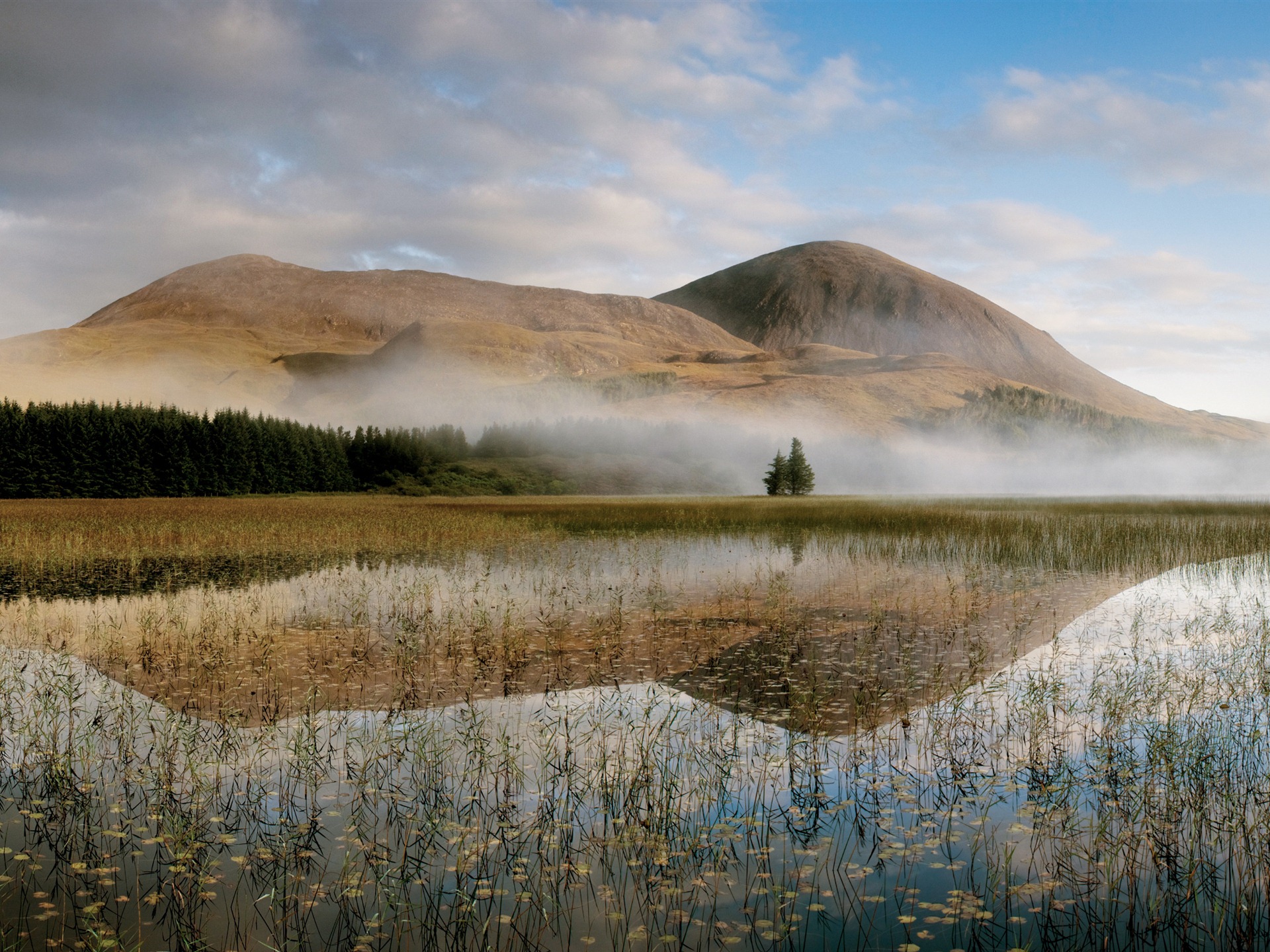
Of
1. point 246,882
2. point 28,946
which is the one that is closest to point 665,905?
point 246,882

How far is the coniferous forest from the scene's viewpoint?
318 ft

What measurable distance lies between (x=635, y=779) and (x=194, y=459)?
117 metres

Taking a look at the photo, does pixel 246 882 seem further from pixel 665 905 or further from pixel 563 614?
pixel 563 614

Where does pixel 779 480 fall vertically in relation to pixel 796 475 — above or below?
below

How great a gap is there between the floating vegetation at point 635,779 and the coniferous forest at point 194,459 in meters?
94.9

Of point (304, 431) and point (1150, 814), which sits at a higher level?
point (304, 431)

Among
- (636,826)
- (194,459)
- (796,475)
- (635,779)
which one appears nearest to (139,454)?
(194,459)

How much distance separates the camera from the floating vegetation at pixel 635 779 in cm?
635

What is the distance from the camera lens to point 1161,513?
184 feet

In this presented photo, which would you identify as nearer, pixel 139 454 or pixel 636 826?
pixel 636 826

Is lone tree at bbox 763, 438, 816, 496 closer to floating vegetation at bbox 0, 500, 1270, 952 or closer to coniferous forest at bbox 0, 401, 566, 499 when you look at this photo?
coniferous forest at bbox 0, 401, 566, 499

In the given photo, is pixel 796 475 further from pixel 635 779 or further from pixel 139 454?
pixel 635 779

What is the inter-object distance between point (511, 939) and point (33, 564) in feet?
96.1

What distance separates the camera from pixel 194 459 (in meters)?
109
